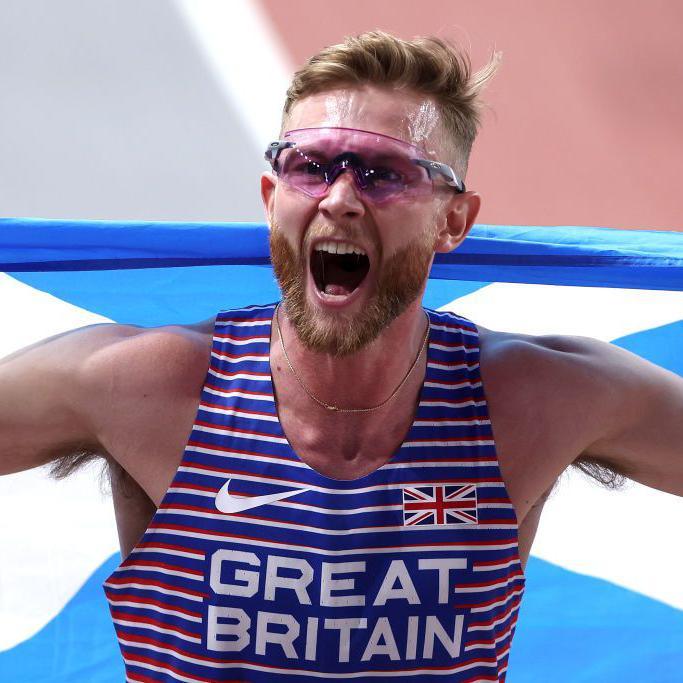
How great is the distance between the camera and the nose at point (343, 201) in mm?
1381

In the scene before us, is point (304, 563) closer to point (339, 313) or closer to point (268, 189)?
point (339, 313)

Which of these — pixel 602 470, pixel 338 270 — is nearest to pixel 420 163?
pixel 338 270

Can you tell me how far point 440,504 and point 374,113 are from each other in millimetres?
558

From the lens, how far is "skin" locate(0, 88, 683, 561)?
142 cm

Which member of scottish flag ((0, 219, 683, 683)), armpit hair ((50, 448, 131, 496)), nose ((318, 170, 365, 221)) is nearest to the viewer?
nose ((318, 170, 365, 221))

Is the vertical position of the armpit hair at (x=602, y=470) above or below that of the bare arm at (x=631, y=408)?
below

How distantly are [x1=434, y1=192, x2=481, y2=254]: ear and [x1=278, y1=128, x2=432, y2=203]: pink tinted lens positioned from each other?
11 cm

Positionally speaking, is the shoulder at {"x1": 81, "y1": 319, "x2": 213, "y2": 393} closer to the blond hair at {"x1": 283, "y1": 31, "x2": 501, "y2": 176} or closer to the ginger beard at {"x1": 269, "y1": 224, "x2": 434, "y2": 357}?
the ginger beard at {"x1": 269, "y1": 224, "x2": 434, "y2": 357}

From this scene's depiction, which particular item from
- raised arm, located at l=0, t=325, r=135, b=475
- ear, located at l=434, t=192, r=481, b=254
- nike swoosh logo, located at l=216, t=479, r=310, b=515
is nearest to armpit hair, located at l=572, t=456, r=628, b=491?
ear, located at l=434, t=192, r=481, b=254

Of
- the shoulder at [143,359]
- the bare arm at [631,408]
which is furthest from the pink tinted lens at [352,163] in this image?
the bare arm at [631,408]

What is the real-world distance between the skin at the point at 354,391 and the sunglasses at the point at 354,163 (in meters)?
Answer: 0.02

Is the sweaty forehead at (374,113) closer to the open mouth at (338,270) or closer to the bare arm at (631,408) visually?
the open mouth at (338,270)

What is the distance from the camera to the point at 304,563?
138 cm

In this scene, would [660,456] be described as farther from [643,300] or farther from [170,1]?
[170,1]
